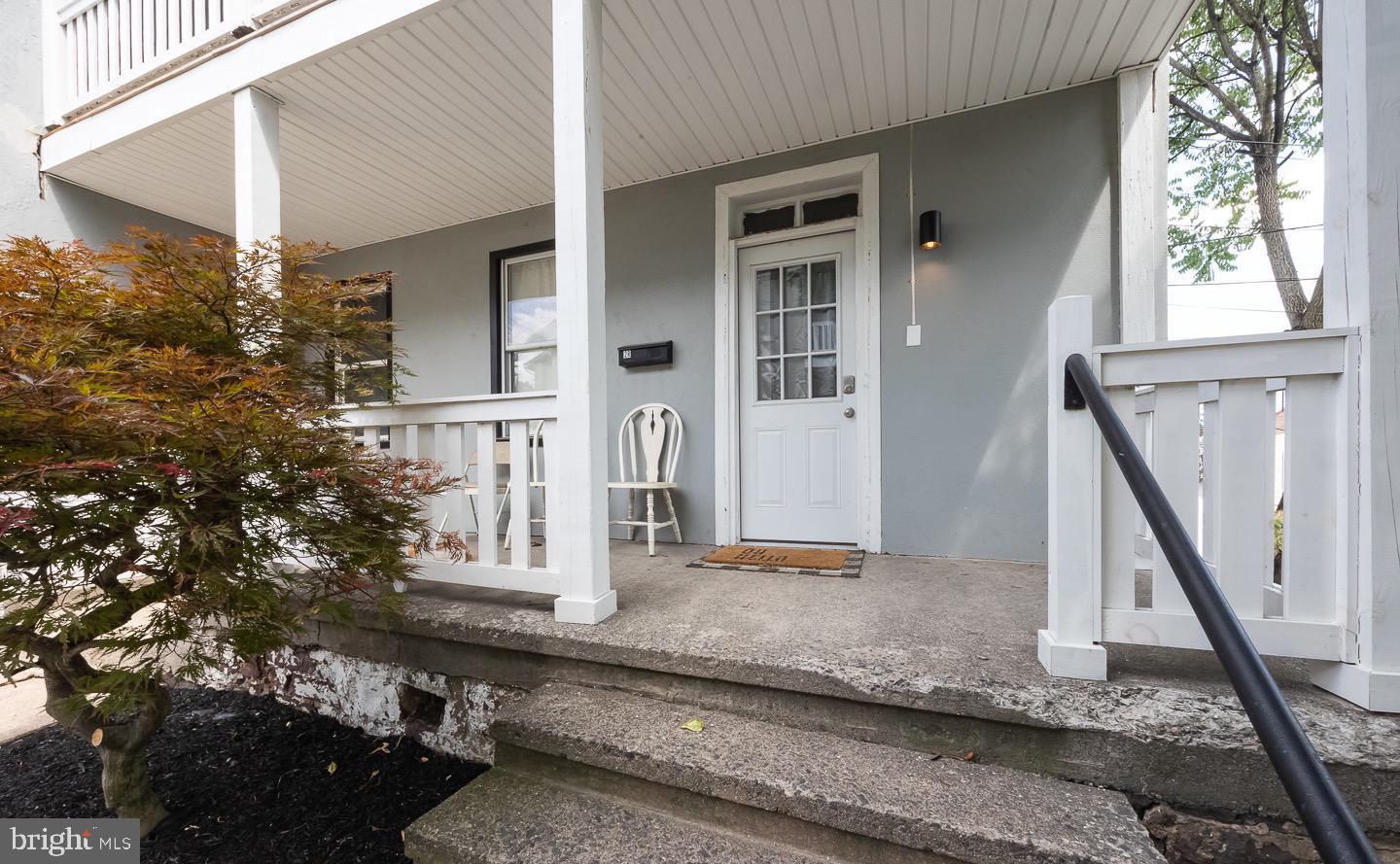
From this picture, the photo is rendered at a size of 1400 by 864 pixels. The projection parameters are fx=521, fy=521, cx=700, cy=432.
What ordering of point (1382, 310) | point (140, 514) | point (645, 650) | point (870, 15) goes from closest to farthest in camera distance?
point (1382, 310)
point (140, 514)
point (645, 650)
point (870, 15)

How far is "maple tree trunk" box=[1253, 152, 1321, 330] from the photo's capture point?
14.1ft

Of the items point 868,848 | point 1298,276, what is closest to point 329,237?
point 868,848

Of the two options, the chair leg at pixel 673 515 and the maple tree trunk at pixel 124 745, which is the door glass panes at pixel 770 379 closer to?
the chair leg at pixel 673 515

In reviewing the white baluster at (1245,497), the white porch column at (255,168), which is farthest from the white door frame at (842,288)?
the white porch column at (255,168)

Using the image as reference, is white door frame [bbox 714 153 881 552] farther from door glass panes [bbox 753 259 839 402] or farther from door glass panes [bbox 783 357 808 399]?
door glass panes [bbox 783 357 808 399]

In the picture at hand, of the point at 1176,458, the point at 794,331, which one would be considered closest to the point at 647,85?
the point at 794,331

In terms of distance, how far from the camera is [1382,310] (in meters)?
1.16

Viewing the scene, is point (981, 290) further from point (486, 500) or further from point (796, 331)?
point (486, 500)

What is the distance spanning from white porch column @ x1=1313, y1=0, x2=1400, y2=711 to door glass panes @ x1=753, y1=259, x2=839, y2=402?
2.10 m

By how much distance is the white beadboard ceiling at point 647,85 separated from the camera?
2182mm

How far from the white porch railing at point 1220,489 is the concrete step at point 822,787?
0.37 meters

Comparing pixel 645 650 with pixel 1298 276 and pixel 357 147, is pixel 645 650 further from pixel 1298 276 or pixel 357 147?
pixel 1298 276

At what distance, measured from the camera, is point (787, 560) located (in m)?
2.76

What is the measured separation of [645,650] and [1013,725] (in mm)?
937
